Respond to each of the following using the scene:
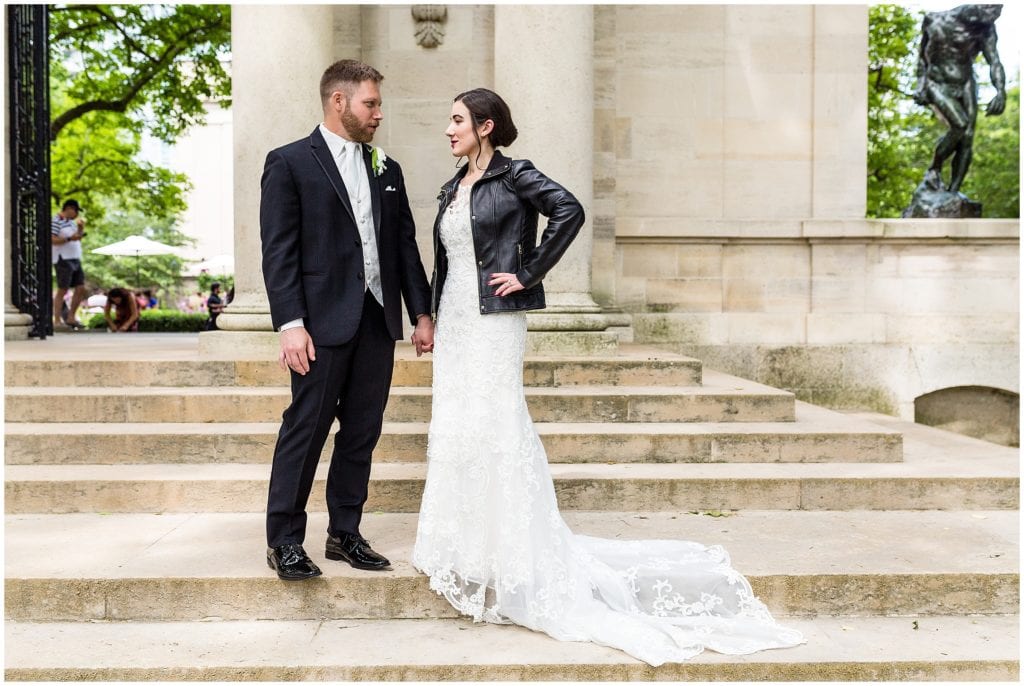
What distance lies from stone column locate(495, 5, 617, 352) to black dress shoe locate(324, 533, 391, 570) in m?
3.90

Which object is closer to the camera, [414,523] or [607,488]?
[414,523]

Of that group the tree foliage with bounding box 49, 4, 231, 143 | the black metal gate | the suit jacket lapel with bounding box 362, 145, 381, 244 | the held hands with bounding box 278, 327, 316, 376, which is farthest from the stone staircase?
the tree foliage with bounding box 49, 4, 231, 143

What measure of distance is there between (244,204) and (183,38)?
46.5 ft

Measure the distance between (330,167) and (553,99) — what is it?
→ 170 inches

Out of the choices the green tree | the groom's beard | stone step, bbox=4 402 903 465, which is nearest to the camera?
the groom's beard


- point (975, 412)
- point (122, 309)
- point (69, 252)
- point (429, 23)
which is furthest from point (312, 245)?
point (122, 309)

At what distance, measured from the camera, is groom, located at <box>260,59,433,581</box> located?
4.32m

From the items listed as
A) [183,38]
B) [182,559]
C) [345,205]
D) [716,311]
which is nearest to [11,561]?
[182,559]

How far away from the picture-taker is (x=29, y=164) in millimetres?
12914

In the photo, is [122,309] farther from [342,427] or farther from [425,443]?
[342,427]

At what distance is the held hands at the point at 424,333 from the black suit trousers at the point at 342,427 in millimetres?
138

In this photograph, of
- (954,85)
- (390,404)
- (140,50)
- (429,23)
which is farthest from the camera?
(140,50)

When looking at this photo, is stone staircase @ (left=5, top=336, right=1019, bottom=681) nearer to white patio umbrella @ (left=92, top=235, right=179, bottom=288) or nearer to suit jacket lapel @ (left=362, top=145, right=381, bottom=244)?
suit jacket lapel @ (left=362, top=145, right=381, bottom=244)

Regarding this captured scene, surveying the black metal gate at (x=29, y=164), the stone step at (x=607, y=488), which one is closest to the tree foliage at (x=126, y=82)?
the black metal gate at (x=29, y=164)
